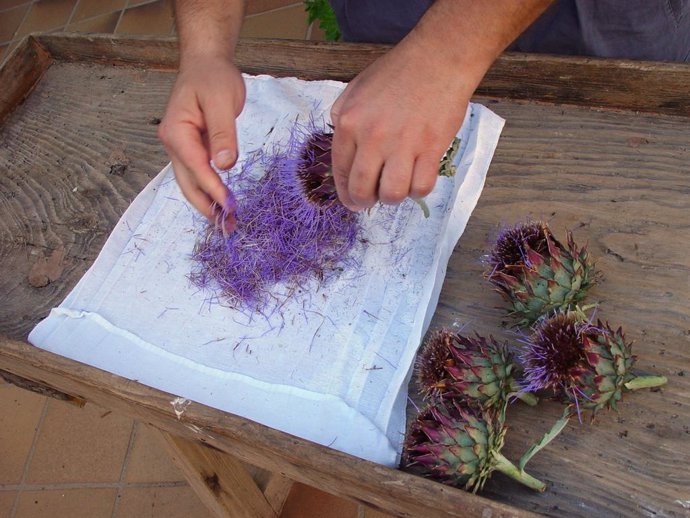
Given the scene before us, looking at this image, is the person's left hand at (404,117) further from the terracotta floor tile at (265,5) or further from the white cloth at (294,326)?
the terracotta floor tile at (265,5)

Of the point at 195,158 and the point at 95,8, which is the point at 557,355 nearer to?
the point at 195,158

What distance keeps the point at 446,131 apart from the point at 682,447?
0.42m

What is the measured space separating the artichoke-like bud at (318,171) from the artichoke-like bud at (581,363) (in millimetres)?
367

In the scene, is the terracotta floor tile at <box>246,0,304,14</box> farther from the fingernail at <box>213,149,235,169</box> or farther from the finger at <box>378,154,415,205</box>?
the finger at <box>378,154,415,205</box>

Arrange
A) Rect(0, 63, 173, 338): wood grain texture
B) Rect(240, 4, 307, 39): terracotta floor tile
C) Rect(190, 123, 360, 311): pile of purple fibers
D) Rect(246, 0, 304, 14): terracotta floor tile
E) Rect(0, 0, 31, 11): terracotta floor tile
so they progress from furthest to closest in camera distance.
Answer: Rect(0, 0, 31, 11): terracotta floor tile < Rect(246, 0, 304, 14): terracotta floor tile < Rect(240, 4, 307, 39): terracotta floor tile < Rect(0, 63, 173, 338): wood grain texture < Rect(190, 123, 360, 311): pile of purple fibers

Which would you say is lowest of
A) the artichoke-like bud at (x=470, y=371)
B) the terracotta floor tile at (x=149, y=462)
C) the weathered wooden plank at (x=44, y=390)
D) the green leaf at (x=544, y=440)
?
the terracotta floor tile at (x=149, y=462)

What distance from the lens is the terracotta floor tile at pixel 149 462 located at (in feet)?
5.03

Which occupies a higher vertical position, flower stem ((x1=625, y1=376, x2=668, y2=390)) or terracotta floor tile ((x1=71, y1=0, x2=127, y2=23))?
terracotta floor tile ((x1=71, y1=0, x2=127, y2=23))

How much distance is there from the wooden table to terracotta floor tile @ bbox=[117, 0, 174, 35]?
0.96 metres

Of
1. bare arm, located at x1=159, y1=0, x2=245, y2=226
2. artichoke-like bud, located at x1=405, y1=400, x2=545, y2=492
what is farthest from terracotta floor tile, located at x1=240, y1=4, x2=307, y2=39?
artichoke-like bud, located at x1=405, y1=400, x2=545, y2=492

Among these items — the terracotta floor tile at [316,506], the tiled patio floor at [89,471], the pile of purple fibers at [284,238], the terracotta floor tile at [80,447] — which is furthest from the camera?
the terracotta floor tile at [80,447]

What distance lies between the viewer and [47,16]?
2.68 m

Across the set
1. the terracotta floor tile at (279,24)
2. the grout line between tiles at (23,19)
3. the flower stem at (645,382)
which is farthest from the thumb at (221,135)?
the grout line between tiles at (23,19)

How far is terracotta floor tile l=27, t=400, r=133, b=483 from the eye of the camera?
1575 mm
